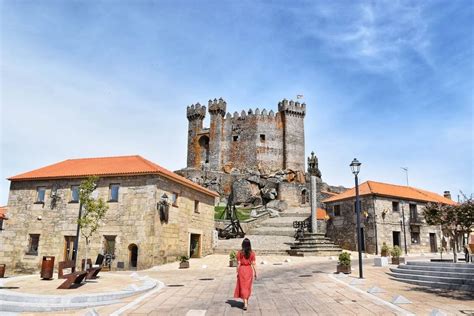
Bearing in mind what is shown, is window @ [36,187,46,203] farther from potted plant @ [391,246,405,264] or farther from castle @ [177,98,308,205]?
castle @ [177,98,308,205]

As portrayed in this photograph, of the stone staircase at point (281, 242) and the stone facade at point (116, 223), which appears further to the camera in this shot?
the stone staircase at point (281, 242)

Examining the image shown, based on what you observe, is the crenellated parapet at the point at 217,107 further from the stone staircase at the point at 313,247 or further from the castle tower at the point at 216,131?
the stone staircase at the point at 313,247

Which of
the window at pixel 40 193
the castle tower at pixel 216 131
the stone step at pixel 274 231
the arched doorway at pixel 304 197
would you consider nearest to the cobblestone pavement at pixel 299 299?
the window at pixel 40 193

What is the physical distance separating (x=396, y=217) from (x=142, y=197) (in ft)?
73.4

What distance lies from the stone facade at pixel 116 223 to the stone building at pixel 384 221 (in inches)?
593

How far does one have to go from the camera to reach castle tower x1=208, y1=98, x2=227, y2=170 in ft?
206

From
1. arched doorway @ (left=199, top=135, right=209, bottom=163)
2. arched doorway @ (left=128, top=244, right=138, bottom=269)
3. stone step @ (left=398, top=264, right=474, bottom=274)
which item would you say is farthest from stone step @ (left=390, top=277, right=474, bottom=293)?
arched doorway @ (left=199, top=135, right=209, bottom=163)

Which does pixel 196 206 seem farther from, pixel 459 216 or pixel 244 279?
pixel 244 279

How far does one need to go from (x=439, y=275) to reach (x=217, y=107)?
181 ft

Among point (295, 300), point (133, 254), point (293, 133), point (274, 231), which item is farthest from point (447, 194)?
point (295, 300)

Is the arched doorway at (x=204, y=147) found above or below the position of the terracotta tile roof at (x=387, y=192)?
above

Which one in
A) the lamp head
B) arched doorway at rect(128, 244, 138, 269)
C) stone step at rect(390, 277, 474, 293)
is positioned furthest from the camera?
arched doorway at rect(128, 244, 138, 269)

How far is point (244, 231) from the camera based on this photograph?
35.5 m

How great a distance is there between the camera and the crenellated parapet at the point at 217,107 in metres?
65.0
